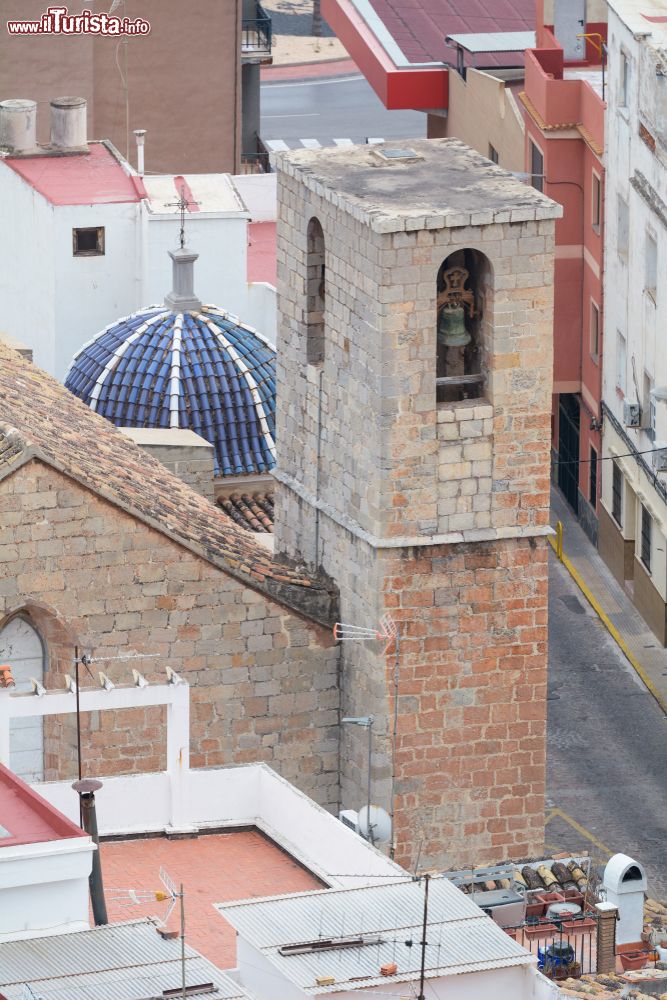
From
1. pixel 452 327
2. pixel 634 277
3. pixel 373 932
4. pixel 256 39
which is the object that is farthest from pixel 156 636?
pixel 256 39

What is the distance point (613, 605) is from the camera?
3300 inches

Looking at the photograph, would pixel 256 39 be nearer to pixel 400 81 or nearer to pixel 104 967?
pixel 400 81

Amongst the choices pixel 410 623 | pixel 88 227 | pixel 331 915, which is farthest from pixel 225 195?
pixel 331 915

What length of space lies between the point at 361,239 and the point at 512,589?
6674 millimetres

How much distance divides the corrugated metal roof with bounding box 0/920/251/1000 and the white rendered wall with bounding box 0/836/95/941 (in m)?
0.43

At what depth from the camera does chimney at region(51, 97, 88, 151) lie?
88750 mm

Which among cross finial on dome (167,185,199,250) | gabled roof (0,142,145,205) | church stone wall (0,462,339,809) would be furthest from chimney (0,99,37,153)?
church stone wall (0,462,339,809)

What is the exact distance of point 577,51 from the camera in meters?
93.6

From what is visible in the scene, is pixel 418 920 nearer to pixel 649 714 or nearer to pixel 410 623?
pixel 410 623

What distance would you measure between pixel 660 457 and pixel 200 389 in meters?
12.4

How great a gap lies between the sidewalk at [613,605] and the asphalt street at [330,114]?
42342 millimetres

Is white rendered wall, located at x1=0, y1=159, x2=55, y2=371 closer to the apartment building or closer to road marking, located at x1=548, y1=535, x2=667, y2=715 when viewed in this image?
road marking, located at x1=548, y1=535, x2=667, y2=715

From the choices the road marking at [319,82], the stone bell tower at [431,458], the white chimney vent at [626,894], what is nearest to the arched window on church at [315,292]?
the stone bell tower at [431,458]

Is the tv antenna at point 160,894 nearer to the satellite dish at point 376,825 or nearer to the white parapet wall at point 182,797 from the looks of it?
the white parapet wall at point 182,797
